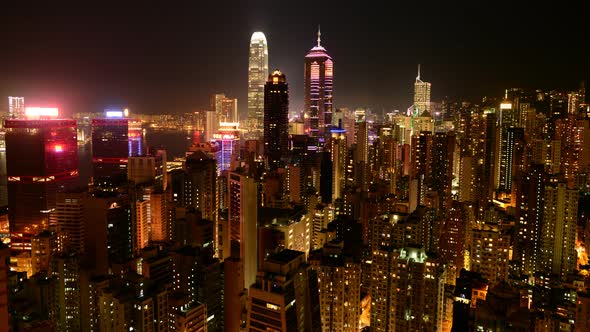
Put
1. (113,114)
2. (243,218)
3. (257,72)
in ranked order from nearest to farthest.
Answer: (243,218) < (113,114) < (257,72)

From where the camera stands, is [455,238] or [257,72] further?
[257,72]

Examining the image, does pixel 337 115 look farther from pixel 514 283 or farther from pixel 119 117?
pixel 514 283

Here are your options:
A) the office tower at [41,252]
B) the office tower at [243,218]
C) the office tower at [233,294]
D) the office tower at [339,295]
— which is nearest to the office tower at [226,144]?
the office tower at [243,218]

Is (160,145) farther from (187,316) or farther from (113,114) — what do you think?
(187,316)

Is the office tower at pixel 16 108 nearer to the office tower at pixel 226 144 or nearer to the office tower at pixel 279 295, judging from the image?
the office tower at pixel 226 144

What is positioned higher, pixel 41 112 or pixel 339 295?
pixel 41 112

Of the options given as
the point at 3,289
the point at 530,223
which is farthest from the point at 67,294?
the point at 530,223

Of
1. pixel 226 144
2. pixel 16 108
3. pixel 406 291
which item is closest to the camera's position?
pixel 406 291
